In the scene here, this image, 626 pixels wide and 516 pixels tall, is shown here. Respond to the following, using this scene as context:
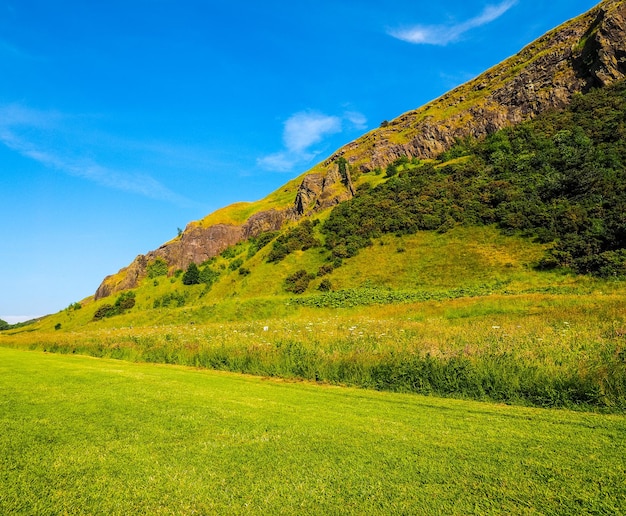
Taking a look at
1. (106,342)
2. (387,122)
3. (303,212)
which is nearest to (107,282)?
(303,212)

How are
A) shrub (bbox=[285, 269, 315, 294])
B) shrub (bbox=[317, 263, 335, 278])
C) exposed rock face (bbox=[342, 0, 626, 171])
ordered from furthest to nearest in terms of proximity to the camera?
exposed rock face (bbox=[342, 0, 626, 171]), shrub (bbox=[317, 263, 335, 278]), shrub (bbox=[285, 269, 315, 294])

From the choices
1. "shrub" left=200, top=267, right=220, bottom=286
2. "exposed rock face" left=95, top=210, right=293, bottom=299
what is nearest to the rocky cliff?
"exposed rock face" left=95, top=210, right=293, bottom=299

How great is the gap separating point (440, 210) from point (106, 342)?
153 ft

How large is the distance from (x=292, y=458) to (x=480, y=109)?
325ft

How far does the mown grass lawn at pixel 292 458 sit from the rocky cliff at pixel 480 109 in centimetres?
7382

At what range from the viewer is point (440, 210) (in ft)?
177

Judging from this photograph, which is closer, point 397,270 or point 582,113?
point 397,270

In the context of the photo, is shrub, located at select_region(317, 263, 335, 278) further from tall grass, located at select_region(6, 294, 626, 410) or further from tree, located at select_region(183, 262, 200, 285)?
tree, located at select_region(183, 262, 200, 285)

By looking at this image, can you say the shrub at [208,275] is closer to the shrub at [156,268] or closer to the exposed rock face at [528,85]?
the shrub at [156,268]

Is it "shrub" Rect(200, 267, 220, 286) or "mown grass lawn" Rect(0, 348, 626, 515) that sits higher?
"shrub" Rect(200, 267, 220, 286)

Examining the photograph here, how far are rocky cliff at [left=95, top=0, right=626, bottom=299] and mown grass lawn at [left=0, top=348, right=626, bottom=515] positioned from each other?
73820 mm

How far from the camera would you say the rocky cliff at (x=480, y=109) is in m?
70.6

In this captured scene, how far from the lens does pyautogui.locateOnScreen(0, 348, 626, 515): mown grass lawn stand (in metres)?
4.14

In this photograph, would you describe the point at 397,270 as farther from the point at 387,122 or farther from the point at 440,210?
the point at 387,122
